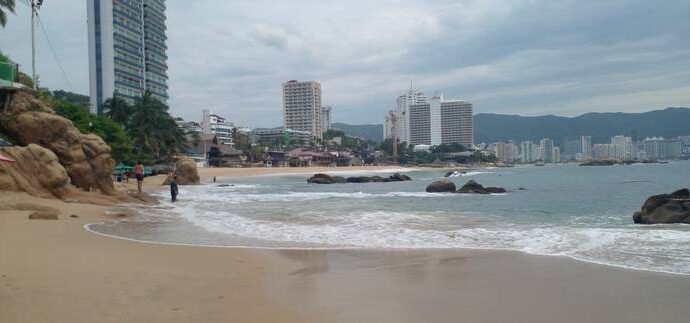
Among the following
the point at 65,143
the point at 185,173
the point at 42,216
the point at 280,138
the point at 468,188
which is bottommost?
the point at 468,188

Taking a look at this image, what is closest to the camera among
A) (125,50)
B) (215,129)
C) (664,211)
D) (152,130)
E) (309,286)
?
(309,286)

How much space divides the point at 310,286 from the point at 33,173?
49.8 ft

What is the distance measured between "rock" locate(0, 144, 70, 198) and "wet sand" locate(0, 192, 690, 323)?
25.4 feet

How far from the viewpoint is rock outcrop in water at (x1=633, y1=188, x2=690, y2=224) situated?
15.8m

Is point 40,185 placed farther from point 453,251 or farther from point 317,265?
point 453,251

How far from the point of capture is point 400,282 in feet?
24.7

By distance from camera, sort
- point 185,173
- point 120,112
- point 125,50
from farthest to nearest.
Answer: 1. point 125,50
2. point 120,112
3. point 185,173

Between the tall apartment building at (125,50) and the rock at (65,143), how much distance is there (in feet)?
248

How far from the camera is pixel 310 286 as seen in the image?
7.24m

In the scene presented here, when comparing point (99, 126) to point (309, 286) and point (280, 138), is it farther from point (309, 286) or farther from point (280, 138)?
point (280, 138)

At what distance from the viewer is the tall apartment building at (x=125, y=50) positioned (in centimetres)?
10312

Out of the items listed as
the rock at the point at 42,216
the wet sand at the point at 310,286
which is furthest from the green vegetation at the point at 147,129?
the wet sand at the point at 310,286

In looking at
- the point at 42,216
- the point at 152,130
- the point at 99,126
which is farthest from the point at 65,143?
the point at 152,130

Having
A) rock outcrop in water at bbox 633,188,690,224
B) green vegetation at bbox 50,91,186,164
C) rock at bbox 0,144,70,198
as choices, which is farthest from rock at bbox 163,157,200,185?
rock outcrop in water at bbox 633,188,690,224
